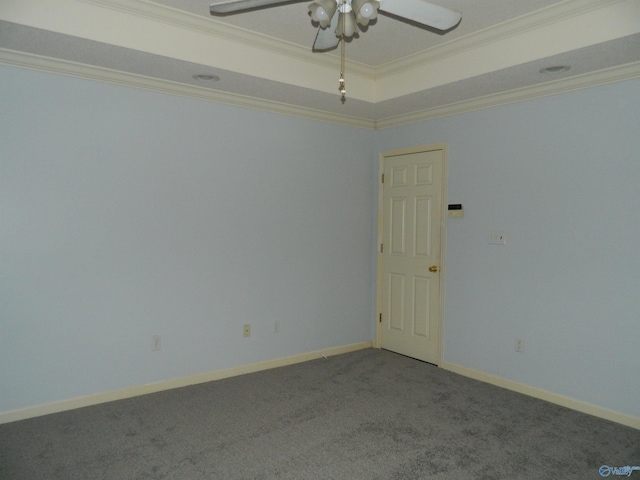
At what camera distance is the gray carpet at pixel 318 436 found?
254 centimetres

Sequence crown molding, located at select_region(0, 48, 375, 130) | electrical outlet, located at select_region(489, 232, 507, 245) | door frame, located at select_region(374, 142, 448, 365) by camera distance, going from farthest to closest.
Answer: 1. door frame, located at select_region(374, 142, 448, 365)
2. electrical outlet, located at select_region(489, 232, 507, 245)
3. crown molding, located at select_region(0, 48, 375, 130)

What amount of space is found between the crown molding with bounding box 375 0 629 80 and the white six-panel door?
0.92m

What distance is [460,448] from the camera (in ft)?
9.17

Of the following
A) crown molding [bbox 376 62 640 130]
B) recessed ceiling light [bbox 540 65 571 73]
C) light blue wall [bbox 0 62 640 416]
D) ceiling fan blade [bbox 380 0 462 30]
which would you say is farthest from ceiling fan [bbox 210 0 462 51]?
light blue wall [bbox 0 62 640 416]

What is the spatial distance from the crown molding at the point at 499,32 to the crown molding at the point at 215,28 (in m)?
0.40

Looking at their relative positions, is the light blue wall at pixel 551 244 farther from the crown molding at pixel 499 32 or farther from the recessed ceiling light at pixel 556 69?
the crown molding at pixel 499 32

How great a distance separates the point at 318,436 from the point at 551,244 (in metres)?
2.29

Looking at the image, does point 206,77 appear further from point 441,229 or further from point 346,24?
point 441,229

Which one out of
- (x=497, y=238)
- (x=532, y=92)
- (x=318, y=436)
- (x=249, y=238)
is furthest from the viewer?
(x=249, y=238)

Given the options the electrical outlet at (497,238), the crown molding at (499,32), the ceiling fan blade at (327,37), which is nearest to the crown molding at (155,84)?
the crown molding at (499,32)

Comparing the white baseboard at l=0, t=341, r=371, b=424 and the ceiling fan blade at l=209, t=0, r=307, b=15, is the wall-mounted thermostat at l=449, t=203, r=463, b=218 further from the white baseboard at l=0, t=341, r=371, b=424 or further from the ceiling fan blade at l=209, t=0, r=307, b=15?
the ceiling fan blade at l=209, t=0, r=307, b=15

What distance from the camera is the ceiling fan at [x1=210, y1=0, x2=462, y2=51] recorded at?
6.24ft

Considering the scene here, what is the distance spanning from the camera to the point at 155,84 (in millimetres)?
3541

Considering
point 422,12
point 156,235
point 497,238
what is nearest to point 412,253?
point 497,238
